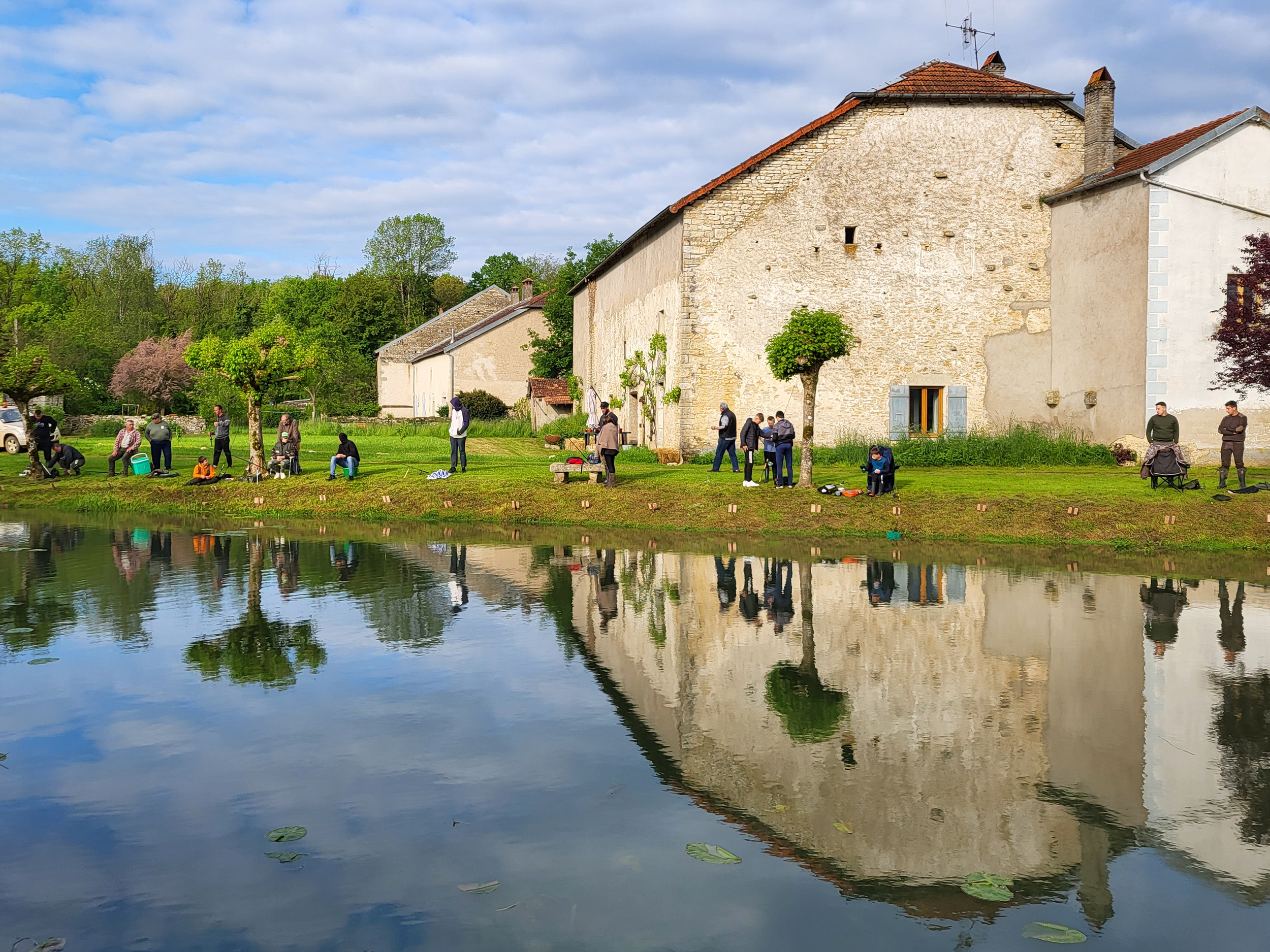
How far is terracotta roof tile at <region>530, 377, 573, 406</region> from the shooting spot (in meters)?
44.3

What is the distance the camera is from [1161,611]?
10.9m

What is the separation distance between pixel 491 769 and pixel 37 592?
27.5 feet

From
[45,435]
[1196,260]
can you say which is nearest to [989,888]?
[1196,260]

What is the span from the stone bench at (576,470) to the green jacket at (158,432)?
10.0 m

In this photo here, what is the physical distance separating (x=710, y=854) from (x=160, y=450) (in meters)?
23.9

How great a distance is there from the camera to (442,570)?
45.4 feet

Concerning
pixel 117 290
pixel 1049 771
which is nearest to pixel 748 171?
pixel 1049 771

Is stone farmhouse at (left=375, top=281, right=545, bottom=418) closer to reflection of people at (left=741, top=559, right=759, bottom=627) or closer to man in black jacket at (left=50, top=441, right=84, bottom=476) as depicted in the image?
man in black jacket at (left=50, top=441, right=84, bottom=476)

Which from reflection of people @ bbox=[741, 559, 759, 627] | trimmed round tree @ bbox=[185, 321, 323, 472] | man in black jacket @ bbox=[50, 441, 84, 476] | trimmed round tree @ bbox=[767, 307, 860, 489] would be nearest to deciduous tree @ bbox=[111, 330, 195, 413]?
man in black jacket @ bbox=[50, 441, 84, 476]

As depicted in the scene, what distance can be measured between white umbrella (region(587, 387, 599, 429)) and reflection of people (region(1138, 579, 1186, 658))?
23.8 meters

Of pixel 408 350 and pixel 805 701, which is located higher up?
pixel 408 350

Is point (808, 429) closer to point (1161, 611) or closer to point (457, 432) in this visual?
point (457, 432)

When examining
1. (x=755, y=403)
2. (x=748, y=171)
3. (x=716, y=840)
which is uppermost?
(x=748, y=171)

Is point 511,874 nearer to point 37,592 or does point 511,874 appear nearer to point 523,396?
point 37,592
